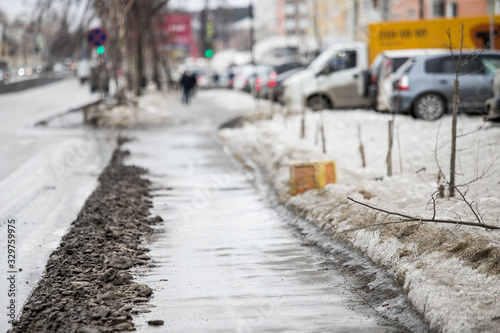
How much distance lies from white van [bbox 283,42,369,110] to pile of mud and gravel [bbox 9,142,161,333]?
48.8 ft

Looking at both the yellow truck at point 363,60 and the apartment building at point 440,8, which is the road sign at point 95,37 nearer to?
the yellow truck at point 363,60

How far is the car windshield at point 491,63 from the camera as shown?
19.9 meters

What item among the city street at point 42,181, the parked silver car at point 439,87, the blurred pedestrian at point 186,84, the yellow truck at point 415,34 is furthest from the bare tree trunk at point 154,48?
the parked silver car at point 439,87

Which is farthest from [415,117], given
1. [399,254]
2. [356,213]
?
[399,254]

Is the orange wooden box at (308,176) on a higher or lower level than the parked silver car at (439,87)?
lower

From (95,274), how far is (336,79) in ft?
63.1

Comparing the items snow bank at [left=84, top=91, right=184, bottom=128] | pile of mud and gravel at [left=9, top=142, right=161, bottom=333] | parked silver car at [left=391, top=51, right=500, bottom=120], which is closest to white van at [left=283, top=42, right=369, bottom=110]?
snow bank at [left=84, top=91, right=184, bottom=128]

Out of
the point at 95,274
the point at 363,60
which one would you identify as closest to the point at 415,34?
the point at 363,60

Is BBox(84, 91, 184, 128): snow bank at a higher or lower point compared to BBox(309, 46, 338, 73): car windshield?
lower

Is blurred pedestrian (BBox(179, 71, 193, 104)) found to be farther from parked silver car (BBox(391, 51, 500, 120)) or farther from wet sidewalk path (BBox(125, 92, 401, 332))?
wet sidewalk path (BBox(125, 92, 401, 332))

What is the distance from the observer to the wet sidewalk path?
5.90 m

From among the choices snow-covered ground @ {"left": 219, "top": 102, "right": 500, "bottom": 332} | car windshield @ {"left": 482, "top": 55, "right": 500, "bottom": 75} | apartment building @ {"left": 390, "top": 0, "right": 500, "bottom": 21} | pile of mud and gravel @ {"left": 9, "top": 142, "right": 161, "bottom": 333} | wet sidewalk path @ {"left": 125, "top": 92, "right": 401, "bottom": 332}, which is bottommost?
→ wet sidewalk path @ {"left": 125, "top": 92, "right": 401, "bottom": 332}

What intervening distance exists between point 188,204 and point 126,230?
216 centimetres

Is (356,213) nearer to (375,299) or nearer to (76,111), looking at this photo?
(375,299)
